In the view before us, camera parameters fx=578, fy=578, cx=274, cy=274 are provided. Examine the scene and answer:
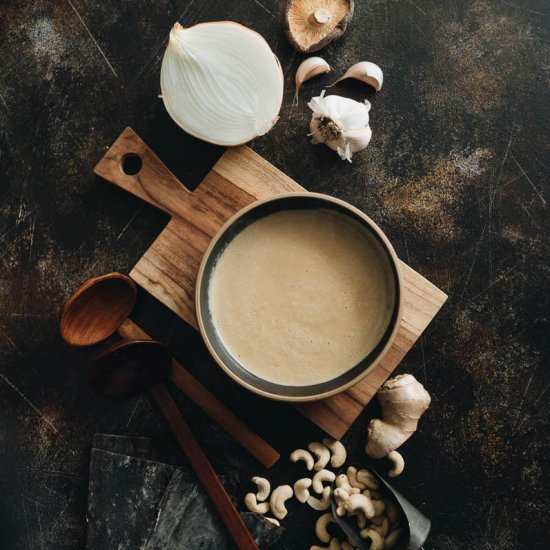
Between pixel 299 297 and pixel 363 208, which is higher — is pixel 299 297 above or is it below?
below

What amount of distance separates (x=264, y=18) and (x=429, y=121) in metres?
0.56

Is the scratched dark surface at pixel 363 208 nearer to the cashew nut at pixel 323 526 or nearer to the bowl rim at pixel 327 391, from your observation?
the cashew nut at pixel 323 526

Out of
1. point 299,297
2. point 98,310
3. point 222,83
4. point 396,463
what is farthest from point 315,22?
point 396,463

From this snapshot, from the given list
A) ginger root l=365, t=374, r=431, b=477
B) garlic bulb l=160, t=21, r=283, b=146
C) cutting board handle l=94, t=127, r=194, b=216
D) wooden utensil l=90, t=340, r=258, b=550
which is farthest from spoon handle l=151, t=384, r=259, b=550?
garlic bulb l=160, t=21, r=283, b=146

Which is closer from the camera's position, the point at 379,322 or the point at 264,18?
the point at 379,322

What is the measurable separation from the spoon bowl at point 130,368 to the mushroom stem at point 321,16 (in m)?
0.96

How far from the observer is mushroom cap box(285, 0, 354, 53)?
5.19 ft

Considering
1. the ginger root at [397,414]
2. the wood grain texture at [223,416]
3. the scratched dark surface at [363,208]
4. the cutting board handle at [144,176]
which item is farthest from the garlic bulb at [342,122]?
the wood grain texture at [223,416]

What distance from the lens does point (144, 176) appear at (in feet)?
5.12

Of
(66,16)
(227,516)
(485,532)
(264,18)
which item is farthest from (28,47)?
(485,532)

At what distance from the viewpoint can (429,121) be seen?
5.34ft

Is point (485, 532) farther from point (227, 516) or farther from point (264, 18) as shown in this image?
point (264, 18)

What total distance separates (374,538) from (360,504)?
0.09 m

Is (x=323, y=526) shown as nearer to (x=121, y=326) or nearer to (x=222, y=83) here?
(x=121, y=326)
